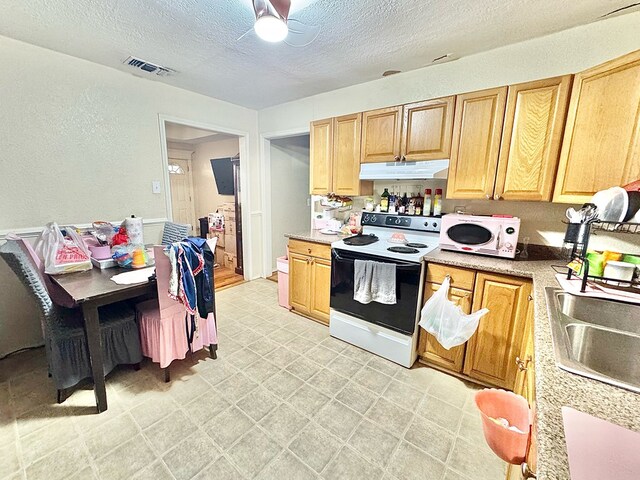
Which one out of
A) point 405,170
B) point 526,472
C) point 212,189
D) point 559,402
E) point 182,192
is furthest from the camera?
point 182,192

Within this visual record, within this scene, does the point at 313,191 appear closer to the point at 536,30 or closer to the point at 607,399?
the point at 536,30

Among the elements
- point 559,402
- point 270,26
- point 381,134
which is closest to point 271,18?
point 270,26

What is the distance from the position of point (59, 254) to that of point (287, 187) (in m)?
2.84

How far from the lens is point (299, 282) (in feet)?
9.34

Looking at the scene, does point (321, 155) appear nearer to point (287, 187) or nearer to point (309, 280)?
point (309, 280)

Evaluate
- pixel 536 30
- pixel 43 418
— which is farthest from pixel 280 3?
pixel 43 418

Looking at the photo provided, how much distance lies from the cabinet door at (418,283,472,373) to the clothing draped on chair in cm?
213

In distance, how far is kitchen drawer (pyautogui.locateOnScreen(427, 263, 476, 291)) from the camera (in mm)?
1829

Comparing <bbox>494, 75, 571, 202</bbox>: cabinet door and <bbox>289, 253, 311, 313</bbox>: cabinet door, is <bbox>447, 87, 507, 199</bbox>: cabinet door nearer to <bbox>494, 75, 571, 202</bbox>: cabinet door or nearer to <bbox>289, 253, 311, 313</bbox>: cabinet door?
<bbox>494, 75, 571, 202</bbox>: cabinet door

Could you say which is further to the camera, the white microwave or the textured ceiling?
the white microwave

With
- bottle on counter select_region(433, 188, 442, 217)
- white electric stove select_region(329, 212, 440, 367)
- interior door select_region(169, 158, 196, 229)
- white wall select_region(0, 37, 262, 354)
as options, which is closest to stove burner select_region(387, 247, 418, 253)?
white electric stove select_region(329, 212, 440, 367)

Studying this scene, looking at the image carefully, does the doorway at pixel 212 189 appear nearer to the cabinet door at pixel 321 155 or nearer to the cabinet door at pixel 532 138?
the cabinet door at pixel 321 155

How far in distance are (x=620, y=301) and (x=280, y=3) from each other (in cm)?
211

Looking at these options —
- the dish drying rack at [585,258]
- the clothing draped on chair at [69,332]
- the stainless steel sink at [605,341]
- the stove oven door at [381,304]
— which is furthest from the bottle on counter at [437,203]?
the clothing draped on chair at [69,332]
